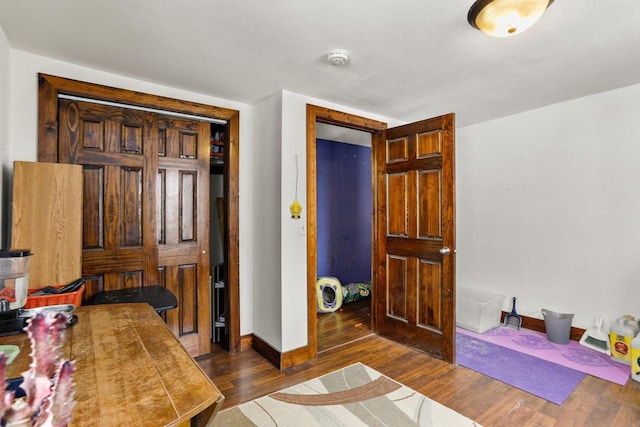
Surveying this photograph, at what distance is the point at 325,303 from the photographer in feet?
14.1

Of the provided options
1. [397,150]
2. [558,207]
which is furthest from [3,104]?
[558,207]

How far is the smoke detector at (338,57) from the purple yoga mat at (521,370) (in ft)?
8.58

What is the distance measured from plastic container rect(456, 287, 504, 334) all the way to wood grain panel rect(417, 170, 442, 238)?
1129 millimetres

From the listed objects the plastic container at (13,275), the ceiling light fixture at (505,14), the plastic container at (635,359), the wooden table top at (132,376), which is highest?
the ceiling light fixture at (505,14)

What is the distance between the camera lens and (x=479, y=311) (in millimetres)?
3426

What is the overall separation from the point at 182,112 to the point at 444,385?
307cm

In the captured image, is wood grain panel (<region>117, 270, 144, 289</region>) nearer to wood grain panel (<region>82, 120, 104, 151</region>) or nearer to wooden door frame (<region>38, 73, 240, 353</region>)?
wooden door frame (<region>38, 73, 240, 353</region>)

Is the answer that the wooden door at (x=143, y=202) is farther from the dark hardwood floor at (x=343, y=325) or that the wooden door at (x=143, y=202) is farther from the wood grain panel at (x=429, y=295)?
the wood grain panel at (x=429, y=295)

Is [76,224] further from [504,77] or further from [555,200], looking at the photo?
[555,200]

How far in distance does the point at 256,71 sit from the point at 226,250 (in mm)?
1621

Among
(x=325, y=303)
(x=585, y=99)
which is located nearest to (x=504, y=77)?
(x=585, y=99)

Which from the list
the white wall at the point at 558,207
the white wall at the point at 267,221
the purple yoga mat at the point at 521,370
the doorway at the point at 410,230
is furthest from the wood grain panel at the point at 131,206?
the white wall at the point at 558,207

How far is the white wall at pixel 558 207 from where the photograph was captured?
114 inches

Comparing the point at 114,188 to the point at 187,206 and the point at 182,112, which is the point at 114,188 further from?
the point at 182,112
